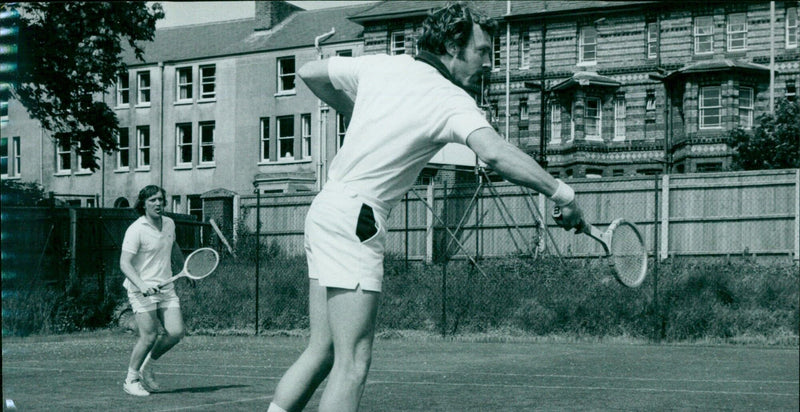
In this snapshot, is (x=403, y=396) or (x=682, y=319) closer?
(x=403, y=396)

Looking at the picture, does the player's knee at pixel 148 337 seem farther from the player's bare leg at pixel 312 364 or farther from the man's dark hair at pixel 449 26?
the man's dark hair at pixel 449 26

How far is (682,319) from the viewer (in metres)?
17.2

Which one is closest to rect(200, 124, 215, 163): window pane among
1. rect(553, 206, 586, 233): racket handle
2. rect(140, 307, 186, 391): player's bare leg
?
rect(140, 307, 186, 391): player's bare leg

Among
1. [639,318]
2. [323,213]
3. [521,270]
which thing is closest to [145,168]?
[521,270]

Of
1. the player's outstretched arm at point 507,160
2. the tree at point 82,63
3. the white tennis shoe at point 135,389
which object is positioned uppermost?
the tree at point 82,63

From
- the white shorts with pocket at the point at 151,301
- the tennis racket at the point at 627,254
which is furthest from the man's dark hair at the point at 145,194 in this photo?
the tennis racket at the point at 627,254

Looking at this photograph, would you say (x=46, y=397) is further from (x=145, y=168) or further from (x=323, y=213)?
(x=145, y=168)

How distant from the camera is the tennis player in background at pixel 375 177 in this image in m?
4.09

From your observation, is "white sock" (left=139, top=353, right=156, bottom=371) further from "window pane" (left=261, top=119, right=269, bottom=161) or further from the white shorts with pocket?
"window pane" (left=261, top=119, right=269, bottom=161)

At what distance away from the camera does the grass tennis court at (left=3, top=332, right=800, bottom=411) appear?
9.19 meters

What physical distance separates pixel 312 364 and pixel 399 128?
3.04ft

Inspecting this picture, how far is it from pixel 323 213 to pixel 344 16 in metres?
51.3

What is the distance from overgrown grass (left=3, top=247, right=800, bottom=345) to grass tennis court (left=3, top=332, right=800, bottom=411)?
28.0 inches

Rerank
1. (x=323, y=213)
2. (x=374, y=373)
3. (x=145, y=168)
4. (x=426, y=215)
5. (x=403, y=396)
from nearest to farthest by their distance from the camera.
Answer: (x=323, y=213), (x=403, y=396), (x=374, y=373), (x=426, y=215), (x=145, y=168)
